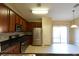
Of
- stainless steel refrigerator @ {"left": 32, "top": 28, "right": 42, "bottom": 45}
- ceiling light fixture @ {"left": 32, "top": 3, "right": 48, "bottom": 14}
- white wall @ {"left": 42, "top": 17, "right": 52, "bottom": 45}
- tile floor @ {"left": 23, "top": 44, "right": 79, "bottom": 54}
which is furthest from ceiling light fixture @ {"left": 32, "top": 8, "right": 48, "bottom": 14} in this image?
tile floor @ {"left": 23, "top": 44, "right": 79, "bottom": 54}

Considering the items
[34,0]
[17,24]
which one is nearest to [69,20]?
[17,24]

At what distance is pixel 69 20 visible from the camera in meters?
2.43

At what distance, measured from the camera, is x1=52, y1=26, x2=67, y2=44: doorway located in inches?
83.4

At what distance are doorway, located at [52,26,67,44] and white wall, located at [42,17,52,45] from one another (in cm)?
10

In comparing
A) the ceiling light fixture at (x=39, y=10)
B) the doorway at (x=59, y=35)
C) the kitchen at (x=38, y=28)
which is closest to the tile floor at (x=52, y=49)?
the kitchen at (x=38, y=28)

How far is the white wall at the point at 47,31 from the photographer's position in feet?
7.27

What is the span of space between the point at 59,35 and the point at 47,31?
32 centimetres

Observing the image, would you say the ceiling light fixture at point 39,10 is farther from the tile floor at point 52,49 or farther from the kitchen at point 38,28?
the tile floor at point 52,49

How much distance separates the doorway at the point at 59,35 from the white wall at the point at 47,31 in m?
0.10

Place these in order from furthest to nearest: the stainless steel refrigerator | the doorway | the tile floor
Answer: the stainless steel refrigerator < the doorway < the tile floor

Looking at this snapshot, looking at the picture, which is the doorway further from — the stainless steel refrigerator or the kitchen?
the stainless steel refrigerator

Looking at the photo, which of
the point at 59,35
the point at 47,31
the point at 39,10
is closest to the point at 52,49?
the point at 59,35

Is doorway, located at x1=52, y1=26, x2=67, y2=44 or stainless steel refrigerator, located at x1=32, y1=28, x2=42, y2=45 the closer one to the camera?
doorway, located at x1=52, y1=26, x2=67, y2=44

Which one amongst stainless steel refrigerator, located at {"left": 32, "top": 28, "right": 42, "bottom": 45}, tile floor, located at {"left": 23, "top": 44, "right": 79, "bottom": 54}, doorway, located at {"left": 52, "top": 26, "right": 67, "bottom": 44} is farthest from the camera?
stainless steel refrigerator, located at {"left": 32, "top": 28, "right": 42, "bottom": 45}
